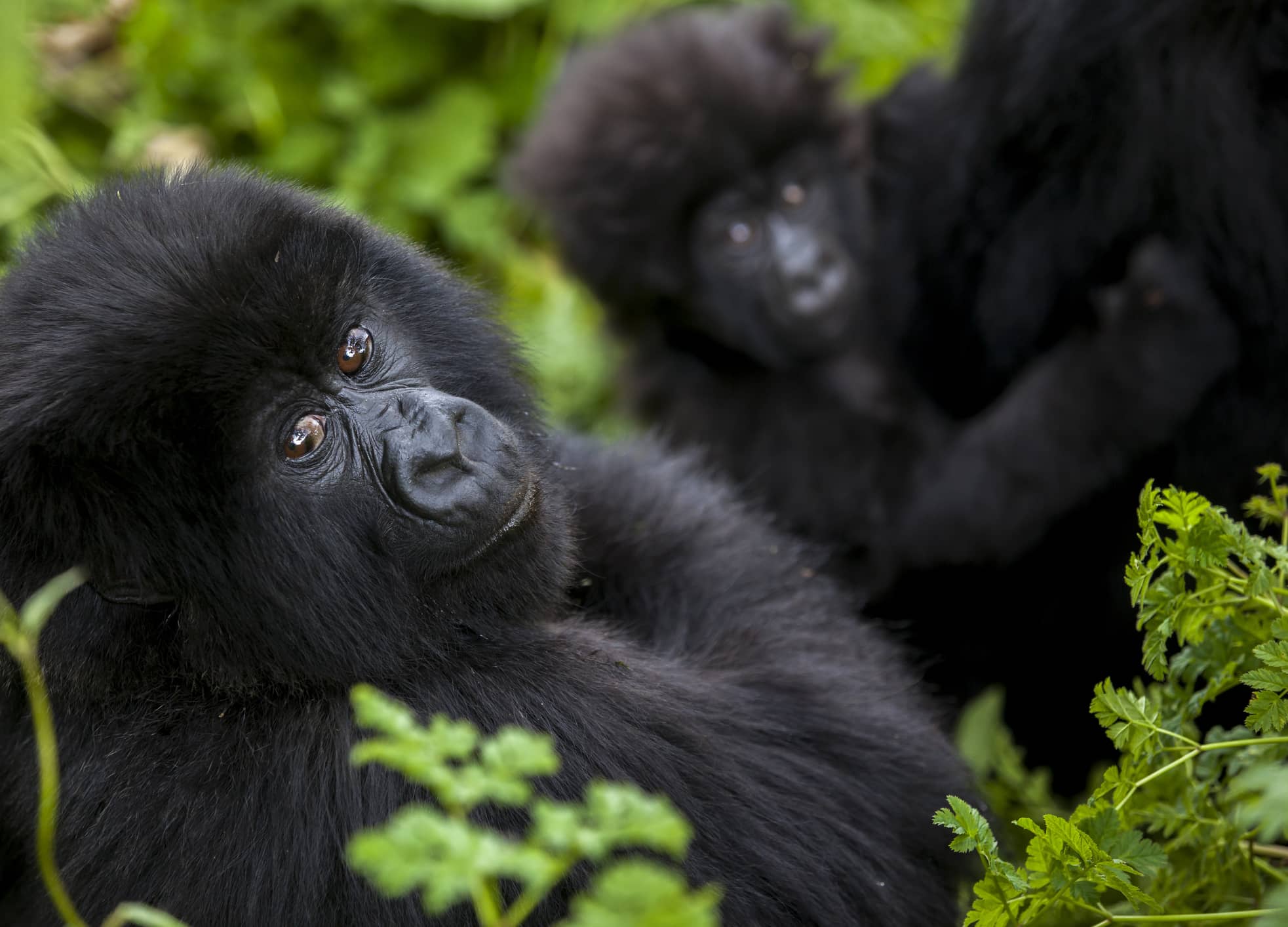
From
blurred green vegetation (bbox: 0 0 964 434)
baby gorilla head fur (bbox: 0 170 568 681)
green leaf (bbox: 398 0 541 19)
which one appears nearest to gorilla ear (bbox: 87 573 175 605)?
baby gorilla head fur (bbox: 0 170 568 681)

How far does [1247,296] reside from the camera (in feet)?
10.9

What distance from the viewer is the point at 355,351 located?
2.24 meters

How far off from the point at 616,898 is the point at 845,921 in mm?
1137

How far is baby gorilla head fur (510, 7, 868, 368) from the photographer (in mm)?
4305

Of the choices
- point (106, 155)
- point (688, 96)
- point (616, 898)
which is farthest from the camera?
point (106, 155)

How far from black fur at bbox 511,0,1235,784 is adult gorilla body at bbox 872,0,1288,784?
0.03 meters

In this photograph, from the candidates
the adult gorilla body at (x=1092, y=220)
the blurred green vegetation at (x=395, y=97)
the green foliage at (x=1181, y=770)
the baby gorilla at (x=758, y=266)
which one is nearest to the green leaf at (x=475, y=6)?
the blurred green vegetation at (x=395, y=97)

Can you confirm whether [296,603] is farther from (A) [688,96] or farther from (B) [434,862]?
(A) [688,96]

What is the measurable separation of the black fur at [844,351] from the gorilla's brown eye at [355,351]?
1831 mm

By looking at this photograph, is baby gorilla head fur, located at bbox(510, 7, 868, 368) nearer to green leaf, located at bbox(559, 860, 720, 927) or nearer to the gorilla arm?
the gorilla arm

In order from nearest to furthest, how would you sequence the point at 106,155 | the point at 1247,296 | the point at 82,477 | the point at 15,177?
1. the point at 82,477
2. the point at 1247,296
3. the point at 15,177
4. the point at 106,155

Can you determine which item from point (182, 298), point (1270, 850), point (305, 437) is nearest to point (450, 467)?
point (305, 437)

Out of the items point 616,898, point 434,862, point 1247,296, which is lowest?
point 434,862

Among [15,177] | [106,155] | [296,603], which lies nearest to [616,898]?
[296,603]
